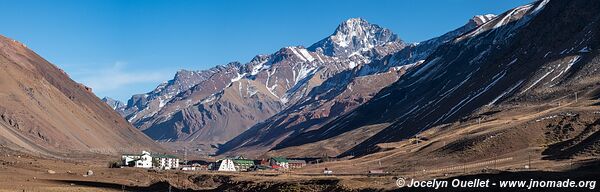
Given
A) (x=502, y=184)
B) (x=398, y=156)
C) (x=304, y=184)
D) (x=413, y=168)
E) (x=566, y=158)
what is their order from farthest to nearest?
1. (x=398, y=156)
2. (x=413, y=168)
3. (x=566, y=158)
4. (x=304, y=184)
5. (x=502, y=184)

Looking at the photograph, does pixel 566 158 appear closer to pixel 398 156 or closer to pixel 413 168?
pixel 413 168

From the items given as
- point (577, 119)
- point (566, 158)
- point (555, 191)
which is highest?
point (577, 119)

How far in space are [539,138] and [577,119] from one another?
9867mm

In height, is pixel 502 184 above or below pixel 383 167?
below

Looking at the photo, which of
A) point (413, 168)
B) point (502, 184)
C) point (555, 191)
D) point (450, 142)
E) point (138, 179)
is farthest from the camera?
point (450, 142)

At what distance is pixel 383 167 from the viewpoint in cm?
16588

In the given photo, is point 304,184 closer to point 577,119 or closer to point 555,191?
point 555,191

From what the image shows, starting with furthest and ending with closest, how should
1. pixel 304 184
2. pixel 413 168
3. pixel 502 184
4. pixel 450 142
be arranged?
pixel 450 142 → pixel 413 168 → pixel 304 184 → pixel 502 184

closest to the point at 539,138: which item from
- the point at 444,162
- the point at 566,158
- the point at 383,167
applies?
the point at 444,162

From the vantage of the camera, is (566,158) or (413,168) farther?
(413,168)

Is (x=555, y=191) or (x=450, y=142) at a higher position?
(x=450, y=142)

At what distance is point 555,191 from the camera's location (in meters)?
55.8

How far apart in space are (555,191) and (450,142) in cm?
11039

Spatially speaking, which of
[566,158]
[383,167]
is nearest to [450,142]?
[383,167]
